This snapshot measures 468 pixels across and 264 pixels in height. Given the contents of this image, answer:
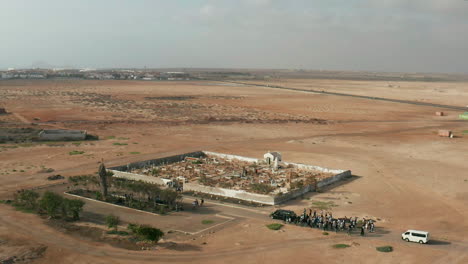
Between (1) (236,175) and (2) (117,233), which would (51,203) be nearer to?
(2) (117,233)

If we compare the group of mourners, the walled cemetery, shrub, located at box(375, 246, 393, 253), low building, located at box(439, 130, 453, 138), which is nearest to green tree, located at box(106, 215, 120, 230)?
the walled cemetery

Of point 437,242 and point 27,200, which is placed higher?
point 27,200

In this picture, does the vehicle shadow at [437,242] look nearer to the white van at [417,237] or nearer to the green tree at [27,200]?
the white van at [417,237]

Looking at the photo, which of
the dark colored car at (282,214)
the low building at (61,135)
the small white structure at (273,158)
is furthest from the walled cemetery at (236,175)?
the low building at (61,135)

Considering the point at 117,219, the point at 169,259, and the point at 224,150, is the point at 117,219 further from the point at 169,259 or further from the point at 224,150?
the point at 224,150

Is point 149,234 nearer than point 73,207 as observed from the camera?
Yes

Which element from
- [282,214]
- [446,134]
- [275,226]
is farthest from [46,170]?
[446,134]

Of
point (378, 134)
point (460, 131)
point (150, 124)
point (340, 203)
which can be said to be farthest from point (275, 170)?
point (460, 131)
